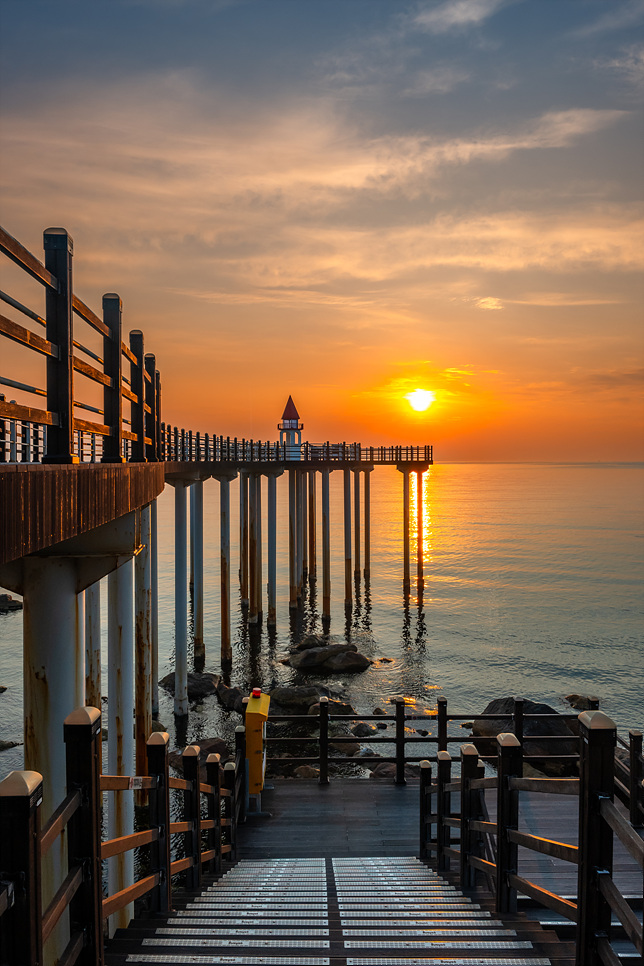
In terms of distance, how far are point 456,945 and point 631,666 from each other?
86.2ft

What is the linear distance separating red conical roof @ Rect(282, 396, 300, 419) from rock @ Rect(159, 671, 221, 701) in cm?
2448

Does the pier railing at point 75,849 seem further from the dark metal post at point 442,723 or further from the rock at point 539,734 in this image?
the rock at point 539,734

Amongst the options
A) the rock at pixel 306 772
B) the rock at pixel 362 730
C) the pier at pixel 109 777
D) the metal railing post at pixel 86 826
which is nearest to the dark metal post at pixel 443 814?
the pier at pixel 109 777

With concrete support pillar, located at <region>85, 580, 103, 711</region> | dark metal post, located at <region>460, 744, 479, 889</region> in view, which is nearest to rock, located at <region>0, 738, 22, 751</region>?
concrete support pillar, located at <region>85, 580, 103, 711</region>

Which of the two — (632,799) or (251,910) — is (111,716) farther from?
(632,799)

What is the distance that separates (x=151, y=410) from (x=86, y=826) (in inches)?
297

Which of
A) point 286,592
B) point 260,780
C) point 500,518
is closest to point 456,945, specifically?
point 260,780

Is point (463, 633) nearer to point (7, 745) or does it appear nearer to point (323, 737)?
point (7, 745)

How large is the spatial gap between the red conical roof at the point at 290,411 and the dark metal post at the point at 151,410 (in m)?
33.6

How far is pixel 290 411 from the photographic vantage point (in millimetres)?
44219

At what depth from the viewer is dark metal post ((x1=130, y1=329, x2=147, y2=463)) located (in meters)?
8.44

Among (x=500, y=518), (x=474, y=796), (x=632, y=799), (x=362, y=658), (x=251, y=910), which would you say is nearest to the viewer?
(x=251, y=910)

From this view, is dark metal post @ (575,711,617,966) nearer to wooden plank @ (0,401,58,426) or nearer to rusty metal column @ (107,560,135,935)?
wooden plank @ (0,401,58,426)

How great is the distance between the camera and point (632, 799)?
7293 millimetres
